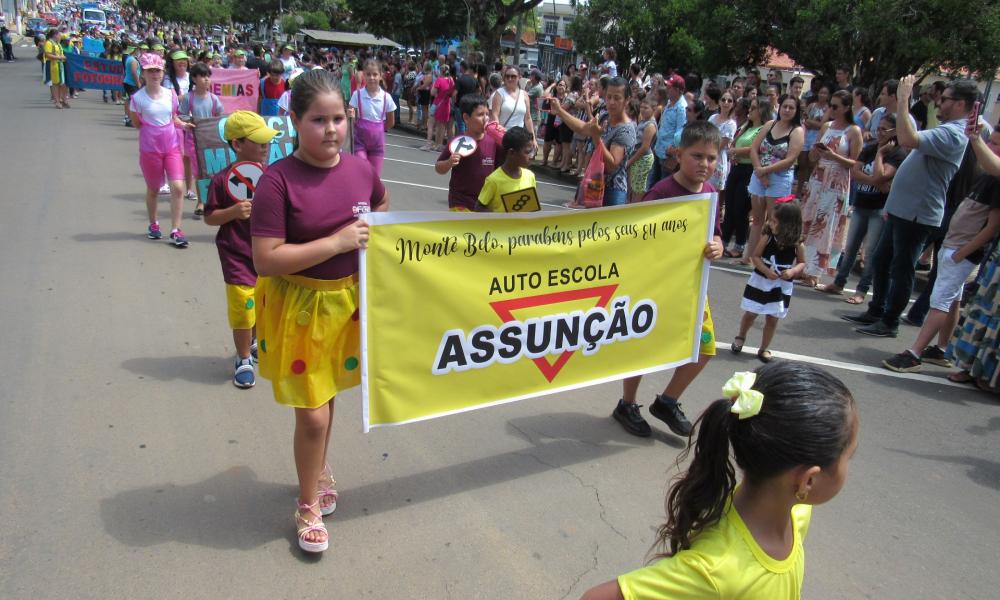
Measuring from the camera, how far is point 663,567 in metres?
1.59

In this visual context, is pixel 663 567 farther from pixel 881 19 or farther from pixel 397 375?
pixel 881 19

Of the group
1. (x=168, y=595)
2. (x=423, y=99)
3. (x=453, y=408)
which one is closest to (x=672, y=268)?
(x=453, y=408)

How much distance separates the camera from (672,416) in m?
4.03

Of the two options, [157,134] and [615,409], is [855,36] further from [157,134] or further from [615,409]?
[615,409]

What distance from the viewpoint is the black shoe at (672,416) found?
13.1 ft

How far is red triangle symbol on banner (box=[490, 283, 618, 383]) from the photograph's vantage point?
3.11 metres

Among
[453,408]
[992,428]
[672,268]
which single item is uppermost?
[672,268]

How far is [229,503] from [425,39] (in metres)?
52.0

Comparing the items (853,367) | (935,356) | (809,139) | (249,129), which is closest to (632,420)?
(853,367)

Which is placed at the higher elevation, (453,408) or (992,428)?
(453,408)

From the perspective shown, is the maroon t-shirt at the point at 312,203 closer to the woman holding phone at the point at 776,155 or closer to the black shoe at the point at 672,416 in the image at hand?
the black shoe at the point at 672,416

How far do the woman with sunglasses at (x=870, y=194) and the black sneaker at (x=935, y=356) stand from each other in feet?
4.09

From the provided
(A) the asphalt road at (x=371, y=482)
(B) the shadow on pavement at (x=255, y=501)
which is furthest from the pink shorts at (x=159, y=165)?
(B) the shadow on pavement at (x=255, y=501)

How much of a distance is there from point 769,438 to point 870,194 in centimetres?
645
